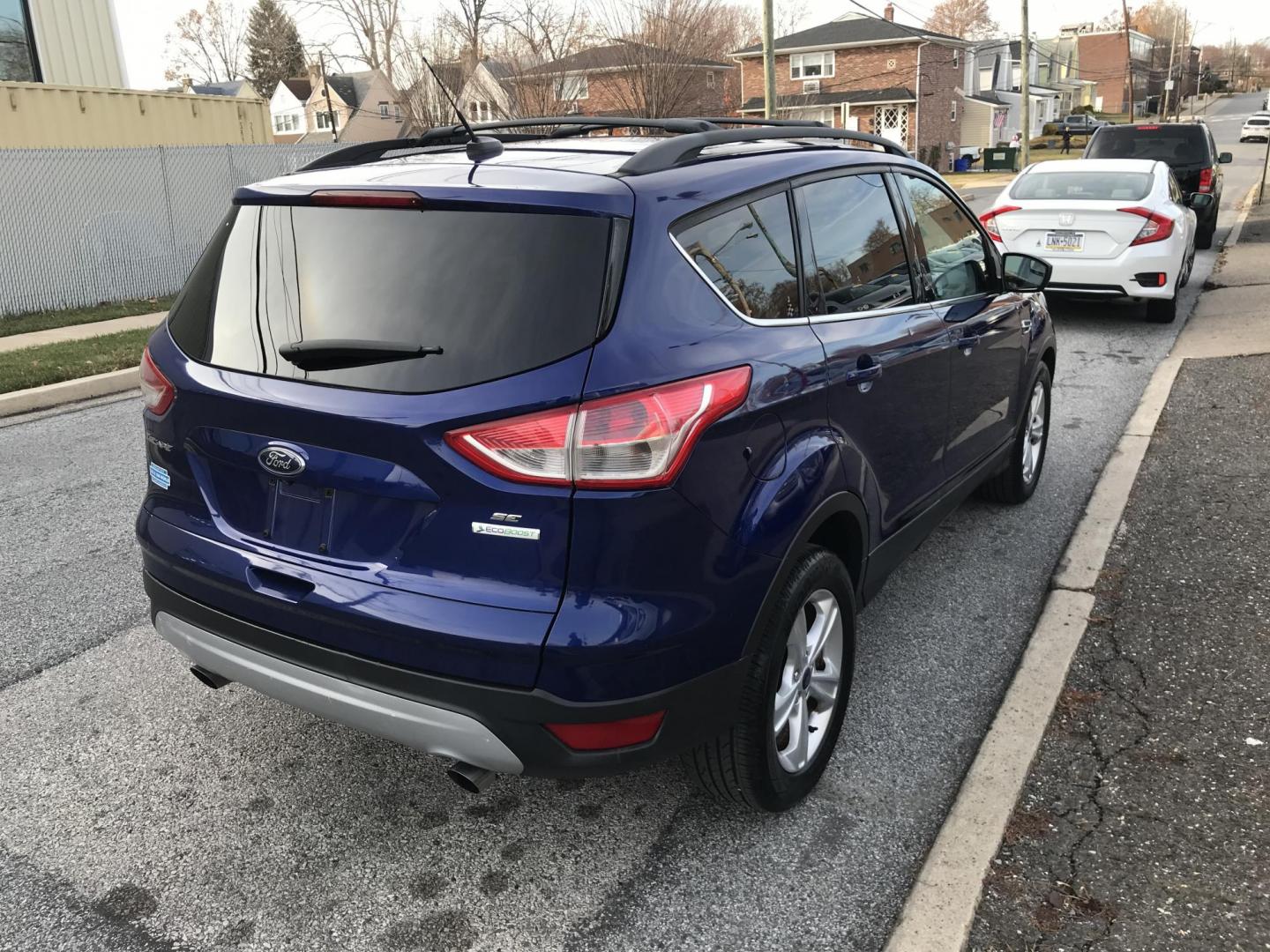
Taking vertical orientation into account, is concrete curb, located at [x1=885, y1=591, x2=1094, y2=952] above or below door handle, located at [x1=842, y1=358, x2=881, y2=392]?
below

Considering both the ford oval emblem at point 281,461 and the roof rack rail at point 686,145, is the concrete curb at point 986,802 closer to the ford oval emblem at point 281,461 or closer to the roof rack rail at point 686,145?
the ford oval emblem at point 281,461

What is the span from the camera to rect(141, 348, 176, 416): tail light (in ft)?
9.42

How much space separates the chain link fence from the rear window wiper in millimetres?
10763

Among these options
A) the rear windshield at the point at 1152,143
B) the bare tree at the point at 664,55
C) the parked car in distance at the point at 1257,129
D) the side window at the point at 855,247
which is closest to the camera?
the side window at the point at 855,247

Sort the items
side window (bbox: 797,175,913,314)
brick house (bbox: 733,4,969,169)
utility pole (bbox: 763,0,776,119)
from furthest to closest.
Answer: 1. brick house (bbox: 733,4,969,169)
2. utility pole (bbox: 763,0,776,119)
3. side window (bbox: 797,175,913,314)

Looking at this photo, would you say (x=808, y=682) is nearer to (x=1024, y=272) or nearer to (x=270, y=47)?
(x=1024, y=272)

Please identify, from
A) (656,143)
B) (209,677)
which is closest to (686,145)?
(656,143)

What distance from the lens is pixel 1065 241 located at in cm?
998

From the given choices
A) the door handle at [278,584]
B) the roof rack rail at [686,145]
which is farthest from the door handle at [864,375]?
the door handle at [278,584]

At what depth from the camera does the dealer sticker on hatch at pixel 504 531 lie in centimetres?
229

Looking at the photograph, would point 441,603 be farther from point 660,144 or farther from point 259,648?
point 660,144

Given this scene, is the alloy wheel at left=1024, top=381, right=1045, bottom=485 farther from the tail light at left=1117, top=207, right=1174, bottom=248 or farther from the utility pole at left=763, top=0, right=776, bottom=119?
the utility pole at left=763, top=0, right=776, bottom=119

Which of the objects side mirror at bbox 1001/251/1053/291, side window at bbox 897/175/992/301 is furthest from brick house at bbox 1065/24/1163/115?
side window at bbox 897/175/992/301

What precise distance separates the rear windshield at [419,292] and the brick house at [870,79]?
164 feet
